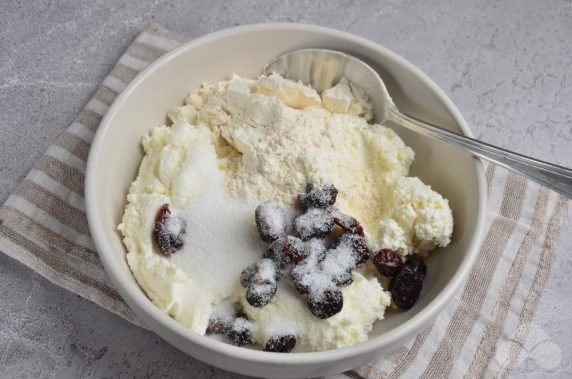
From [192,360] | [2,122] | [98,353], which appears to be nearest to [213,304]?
[192,360]

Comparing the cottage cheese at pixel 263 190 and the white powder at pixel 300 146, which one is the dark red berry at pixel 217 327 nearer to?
the cottage cheese at pixel 263 190

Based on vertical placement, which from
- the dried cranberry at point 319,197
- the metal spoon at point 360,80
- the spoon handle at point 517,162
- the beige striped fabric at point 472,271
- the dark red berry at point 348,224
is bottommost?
the beige striped fabric at point 472,271

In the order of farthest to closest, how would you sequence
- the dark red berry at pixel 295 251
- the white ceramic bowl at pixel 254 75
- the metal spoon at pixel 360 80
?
the metal spoon at pixel 360 80 → the dark red berry at pixel 295 251 → the white ceramic bowl at pixel 254 75

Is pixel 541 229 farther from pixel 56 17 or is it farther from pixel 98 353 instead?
pixel 56 17

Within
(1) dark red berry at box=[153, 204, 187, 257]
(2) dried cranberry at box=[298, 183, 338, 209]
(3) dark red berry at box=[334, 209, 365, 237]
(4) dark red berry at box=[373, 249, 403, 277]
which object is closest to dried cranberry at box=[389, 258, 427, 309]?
(4) dark red berry at box=[373, 249, 403, 277]

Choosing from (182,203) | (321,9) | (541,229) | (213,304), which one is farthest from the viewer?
(321,9)

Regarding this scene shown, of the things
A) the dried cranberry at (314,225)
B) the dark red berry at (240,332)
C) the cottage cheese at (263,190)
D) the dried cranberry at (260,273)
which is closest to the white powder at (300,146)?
the cottage cheese at (263,190)

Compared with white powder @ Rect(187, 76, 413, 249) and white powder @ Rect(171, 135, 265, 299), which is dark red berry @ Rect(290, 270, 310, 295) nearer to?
white powder @ Rect(171, 135, 265, 299)

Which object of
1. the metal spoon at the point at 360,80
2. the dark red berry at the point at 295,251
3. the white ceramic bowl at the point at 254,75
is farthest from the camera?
the metal spoon at the point at 360,80
